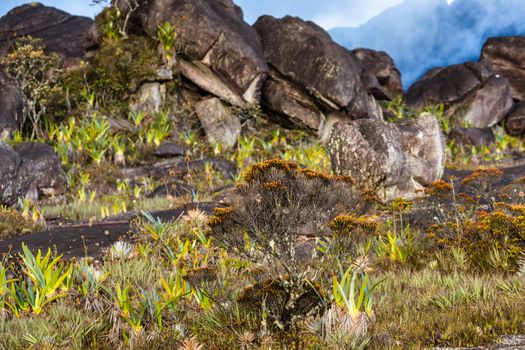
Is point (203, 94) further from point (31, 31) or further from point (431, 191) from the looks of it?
point (431, 191)

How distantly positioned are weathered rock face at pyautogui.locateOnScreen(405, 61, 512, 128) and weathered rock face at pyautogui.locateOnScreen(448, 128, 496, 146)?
3.48 meters

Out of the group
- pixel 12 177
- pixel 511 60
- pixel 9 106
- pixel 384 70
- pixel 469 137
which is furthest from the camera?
pixel 511 60

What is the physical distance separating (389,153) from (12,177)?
30.7 ft

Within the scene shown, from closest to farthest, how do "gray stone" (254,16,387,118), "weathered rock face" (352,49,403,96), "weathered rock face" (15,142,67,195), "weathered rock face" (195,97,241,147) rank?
"weathered rock face" (15,142,67,195)
"weathered rock face" (195,97,241,147)
"gray stone" (254,16,387,118)
"weathered rock face" (352,49,403,96)

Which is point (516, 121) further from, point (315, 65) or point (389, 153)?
point (389, 153)

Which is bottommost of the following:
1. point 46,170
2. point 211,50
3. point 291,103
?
point 46,170

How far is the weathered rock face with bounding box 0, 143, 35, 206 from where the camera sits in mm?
12062

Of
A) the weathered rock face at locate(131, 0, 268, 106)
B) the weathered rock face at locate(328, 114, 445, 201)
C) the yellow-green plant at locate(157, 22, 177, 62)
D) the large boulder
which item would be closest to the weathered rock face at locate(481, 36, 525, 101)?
the large boulder

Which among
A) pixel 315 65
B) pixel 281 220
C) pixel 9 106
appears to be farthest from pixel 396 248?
pixel 315 65

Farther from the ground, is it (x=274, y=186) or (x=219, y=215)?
(x=274, y=186)

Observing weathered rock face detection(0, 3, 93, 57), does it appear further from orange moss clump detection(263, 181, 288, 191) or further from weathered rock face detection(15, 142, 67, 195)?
orange moss clump detection(263, 181, 288, 191)

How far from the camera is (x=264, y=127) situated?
2406 centimetres

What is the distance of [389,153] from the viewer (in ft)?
34.3

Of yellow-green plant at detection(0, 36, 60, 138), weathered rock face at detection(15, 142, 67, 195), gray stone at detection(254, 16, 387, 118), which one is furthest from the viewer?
gray stone at detection(254, 16, 387, 118)
